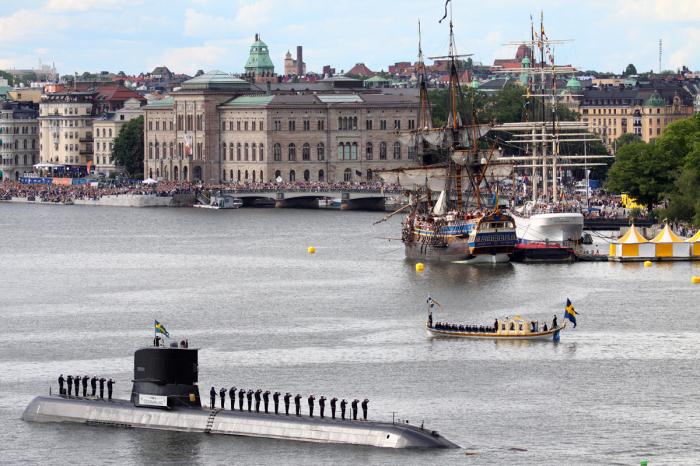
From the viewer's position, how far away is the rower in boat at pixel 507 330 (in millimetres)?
87188

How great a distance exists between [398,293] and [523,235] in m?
33.4

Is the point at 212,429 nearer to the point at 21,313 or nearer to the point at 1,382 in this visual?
the point at 1,382

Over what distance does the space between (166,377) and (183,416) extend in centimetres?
140

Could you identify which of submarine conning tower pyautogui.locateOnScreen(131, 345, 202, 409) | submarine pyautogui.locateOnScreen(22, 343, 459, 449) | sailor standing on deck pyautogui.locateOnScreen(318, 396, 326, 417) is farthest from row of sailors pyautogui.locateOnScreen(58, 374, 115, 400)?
sailor standing on deck pyautogui.locateOnScreen(318, 396, 326, 417)

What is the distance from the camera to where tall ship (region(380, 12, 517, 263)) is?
131m

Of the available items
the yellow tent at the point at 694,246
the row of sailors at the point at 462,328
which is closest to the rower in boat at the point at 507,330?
the row of sailors at the point at 462,328

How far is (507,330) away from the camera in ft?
286

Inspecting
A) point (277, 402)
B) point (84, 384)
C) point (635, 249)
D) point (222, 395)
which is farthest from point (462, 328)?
point (635, 249)

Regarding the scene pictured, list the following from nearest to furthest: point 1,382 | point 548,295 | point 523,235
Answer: point 1,382
point 548,295
point 523,235

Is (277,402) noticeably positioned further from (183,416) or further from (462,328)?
(462,328)

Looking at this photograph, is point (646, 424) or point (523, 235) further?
point (523, 235)

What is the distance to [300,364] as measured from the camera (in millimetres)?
80562

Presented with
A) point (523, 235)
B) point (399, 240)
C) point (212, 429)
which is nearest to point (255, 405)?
point (212, 429)

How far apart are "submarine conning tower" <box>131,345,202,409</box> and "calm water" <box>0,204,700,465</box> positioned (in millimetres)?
1331
